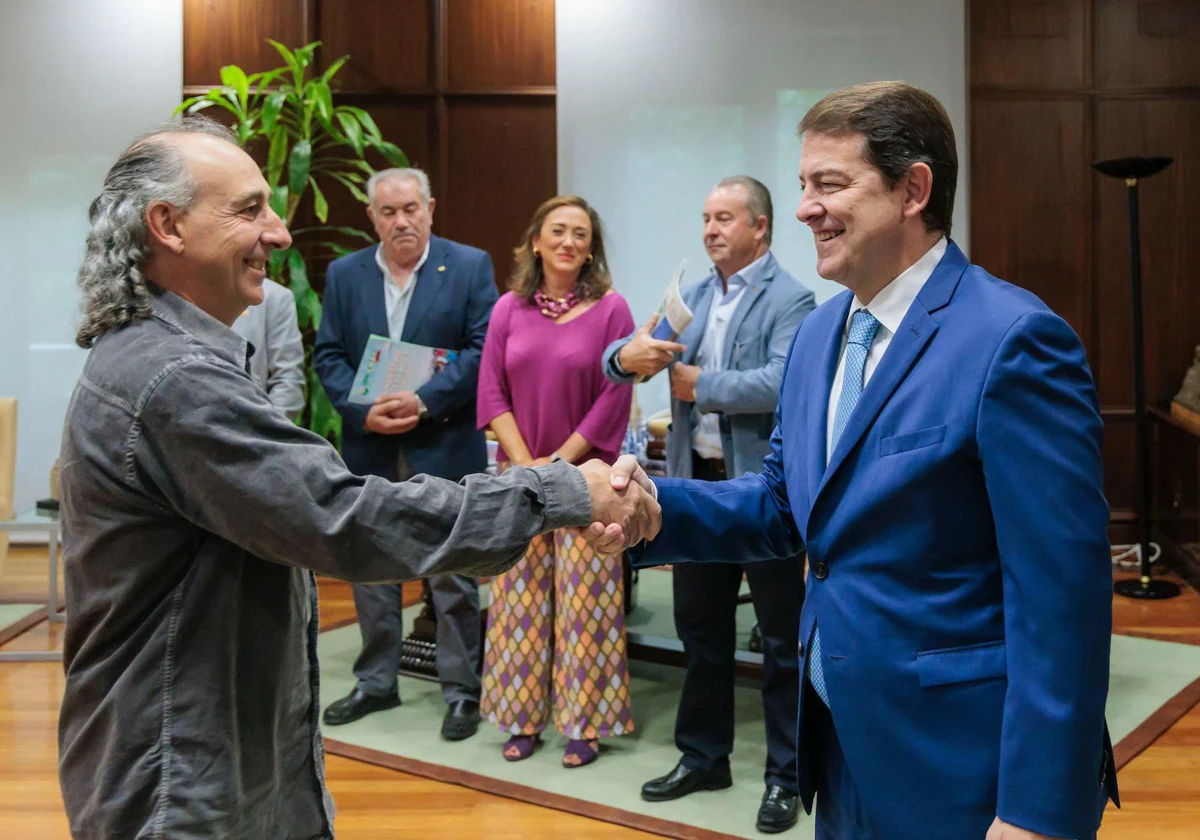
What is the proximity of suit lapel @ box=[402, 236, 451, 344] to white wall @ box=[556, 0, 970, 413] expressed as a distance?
2.29 m

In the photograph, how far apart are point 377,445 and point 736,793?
1521 mm

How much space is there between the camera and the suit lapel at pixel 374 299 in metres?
4.11

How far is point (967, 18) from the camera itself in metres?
6.09

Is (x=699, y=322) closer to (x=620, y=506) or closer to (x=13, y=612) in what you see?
(x=620, y=506)

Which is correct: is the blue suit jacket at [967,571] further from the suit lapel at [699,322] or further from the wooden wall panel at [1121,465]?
the wooden wall panel at [1121,465]

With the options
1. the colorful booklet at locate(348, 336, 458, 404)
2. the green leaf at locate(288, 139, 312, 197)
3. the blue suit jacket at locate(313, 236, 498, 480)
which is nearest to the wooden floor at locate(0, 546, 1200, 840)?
the blue suit jacket at locate(313, 236, 498, 480)

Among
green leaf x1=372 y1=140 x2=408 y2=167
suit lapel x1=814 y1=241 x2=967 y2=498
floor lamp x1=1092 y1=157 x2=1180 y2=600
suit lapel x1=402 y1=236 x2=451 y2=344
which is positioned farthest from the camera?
green leaf x1=372 y1=140 x2=408 y2=167

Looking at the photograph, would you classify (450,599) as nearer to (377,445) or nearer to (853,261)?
(377,445)

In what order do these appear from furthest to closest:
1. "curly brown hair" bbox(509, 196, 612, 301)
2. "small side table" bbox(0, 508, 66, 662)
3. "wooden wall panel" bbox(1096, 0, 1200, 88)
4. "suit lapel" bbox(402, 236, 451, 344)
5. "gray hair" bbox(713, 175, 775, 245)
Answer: "wooden wall panel" bbox(1096, 0, 1200, 88)
"small side table" bbox(0, 508, 66, 662)
"suit lapel" bbox(402, 236, 451, 344)
"curly brown hair" bbox(509, 196, 612, 301)
"gray hair" bbox(713, 175, 775, 245)

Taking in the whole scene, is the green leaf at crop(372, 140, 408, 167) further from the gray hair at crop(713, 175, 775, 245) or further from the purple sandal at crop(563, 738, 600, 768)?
the purple sandal at crop(563, 738, 600, 768)

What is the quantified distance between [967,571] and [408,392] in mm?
2662

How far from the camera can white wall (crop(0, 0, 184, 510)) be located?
625 centimetres

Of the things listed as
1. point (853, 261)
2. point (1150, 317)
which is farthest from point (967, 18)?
point (853, 261)

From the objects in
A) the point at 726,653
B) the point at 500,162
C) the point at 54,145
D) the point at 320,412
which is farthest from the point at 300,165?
the point at 726,653
